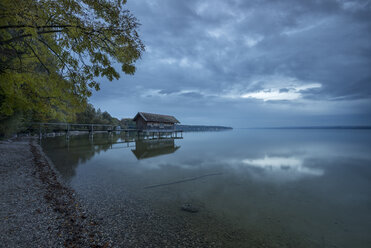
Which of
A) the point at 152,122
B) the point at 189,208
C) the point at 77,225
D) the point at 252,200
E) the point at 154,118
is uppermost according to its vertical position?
the point at 154,118

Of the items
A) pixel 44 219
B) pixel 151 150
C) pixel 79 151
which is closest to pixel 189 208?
pixel 44 219

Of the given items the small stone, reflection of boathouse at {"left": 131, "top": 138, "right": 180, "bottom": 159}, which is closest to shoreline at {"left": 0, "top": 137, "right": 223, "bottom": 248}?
the small stone

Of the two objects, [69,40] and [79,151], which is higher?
[69,40]

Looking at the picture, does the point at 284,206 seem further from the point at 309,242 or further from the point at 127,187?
the point at 127,187

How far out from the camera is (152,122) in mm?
38438

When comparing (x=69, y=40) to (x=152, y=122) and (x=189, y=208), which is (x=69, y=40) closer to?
(x=189, y=208)

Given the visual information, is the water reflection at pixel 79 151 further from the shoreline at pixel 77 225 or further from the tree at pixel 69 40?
the tree at pixel 69 40

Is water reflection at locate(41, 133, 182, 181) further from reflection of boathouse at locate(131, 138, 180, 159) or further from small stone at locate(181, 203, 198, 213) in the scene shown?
small stone at locate(181, 203, 198, 213)

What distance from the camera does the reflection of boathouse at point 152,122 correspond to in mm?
37219

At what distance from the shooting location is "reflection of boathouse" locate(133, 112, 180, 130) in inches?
1465

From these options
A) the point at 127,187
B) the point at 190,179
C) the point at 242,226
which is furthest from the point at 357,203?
the point at 127,187

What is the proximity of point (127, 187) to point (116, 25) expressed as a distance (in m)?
6.83

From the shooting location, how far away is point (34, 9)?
3732mm

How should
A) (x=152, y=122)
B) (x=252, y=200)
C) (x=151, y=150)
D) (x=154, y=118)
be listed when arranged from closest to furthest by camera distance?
(x=252, y=200), (x=151, y=150), (x=152, y=122), (x=154, y=118)
